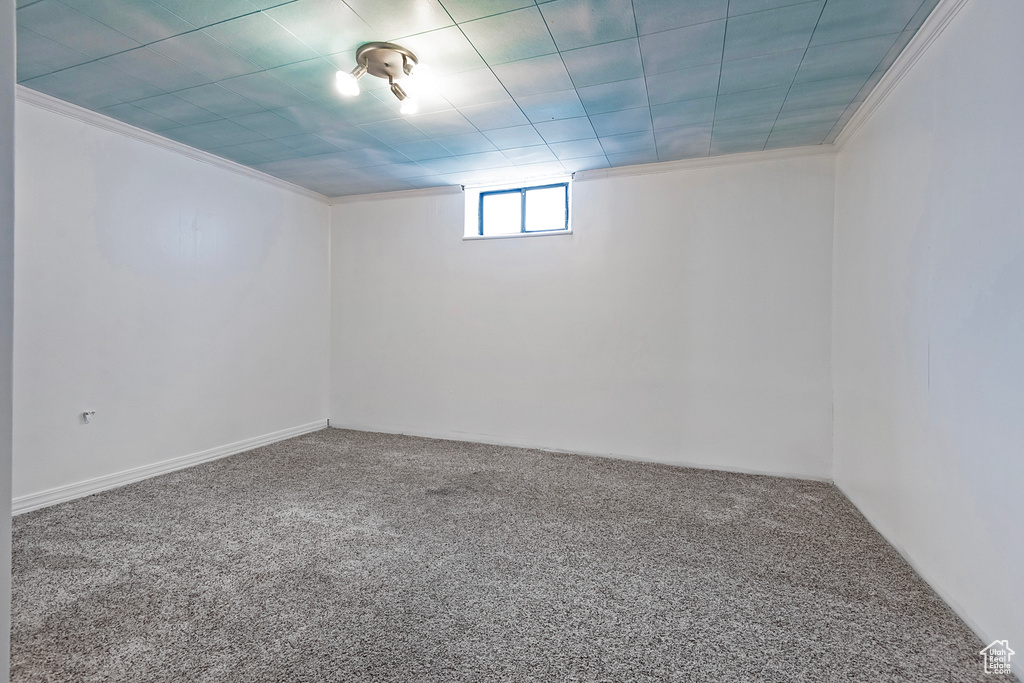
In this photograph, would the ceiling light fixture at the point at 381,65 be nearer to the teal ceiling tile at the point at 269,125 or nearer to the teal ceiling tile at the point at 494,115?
the teal ceiling tile at the point at 494,115

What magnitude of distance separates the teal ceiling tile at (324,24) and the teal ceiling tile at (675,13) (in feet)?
3.96

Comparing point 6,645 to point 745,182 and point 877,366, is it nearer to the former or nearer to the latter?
point 877,366

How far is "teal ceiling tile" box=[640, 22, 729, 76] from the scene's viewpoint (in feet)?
7.04

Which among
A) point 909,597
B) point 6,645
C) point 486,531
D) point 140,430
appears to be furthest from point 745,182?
point 140,430

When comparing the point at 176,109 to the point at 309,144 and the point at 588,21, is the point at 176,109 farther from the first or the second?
the point at 588,21

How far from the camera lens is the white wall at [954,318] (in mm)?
1612

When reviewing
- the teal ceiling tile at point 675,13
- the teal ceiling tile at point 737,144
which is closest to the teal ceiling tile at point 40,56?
the teal ceiling tile at point 675,13

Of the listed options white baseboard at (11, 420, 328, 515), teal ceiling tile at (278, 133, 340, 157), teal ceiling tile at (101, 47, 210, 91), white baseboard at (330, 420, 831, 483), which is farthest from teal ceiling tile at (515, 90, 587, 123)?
white baseboard at (11, 420, 328, 515)

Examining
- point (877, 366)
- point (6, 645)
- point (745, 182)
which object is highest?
point (745, 182)

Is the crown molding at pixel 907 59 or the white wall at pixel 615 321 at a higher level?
the crown molding at pixel 907 59

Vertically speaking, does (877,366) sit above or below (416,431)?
above

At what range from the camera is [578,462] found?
158 inches

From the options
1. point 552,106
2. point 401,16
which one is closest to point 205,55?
point 401,16

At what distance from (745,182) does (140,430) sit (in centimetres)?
496
